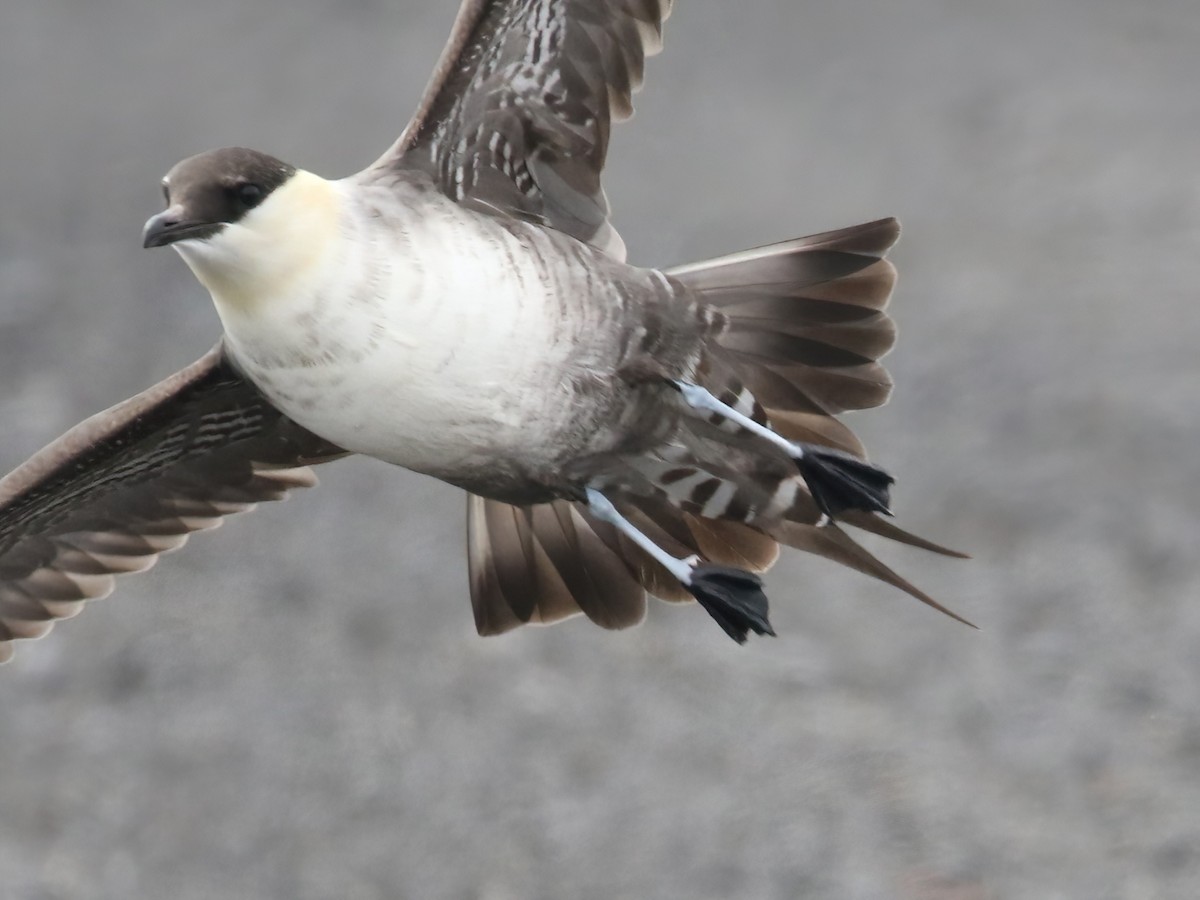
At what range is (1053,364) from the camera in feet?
32.8

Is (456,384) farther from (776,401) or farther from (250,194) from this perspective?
(776,401)

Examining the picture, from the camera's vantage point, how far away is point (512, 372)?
3.43 meters

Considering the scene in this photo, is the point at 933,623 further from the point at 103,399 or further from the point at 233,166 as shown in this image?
the point at 233,166

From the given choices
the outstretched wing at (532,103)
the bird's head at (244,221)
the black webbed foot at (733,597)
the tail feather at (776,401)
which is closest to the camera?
the bird's head at (244,221)

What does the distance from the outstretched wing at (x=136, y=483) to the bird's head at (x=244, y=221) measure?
50 centimetres

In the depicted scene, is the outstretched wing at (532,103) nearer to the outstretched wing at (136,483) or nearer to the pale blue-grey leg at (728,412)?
the pale blue-grey leg at (728,412)

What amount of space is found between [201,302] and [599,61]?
7848 millimetres

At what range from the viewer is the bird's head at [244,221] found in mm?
3156

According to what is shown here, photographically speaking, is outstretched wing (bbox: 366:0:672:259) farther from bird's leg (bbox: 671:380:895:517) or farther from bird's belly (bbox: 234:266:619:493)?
bird's leg (bbox: 671:380:895:517)

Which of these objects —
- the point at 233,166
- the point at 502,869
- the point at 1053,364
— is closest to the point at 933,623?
the point at 1053,364

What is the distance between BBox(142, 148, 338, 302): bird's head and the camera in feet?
10.4

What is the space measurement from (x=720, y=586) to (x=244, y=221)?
45.5 inches

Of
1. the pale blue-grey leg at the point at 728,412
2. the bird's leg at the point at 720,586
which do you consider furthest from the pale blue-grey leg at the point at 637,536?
the pale blue-grey leg at the point at 728,412

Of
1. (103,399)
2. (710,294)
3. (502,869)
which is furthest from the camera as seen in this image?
(103,399)
